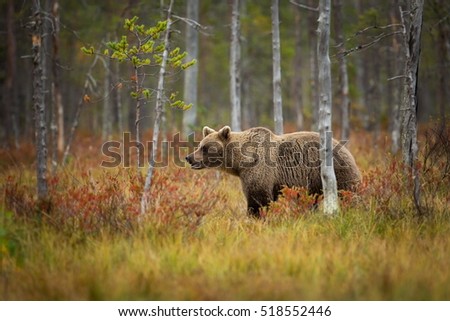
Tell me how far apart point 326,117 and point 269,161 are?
1.48 meters

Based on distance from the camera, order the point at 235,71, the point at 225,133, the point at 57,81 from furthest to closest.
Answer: the point at 57,81
the point at 235,71
the point at 225,133

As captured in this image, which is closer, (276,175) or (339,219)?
(339,219)

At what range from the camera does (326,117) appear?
7.79 metres

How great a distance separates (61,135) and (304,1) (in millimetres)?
12827

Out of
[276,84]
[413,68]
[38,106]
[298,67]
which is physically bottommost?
[38,106]

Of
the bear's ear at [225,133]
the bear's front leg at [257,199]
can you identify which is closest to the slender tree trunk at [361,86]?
the bear's ear at [225,133]

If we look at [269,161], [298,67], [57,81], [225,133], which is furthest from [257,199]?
[298,67]

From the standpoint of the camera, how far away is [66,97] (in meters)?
34.1

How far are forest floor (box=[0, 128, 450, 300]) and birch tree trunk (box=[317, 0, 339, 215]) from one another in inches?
12.2

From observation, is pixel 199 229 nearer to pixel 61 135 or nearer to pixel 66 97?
pixel 61 135

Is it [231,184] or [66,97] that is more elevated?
[66,97]

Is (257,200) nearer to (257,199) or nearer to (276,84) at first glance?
(257,199)

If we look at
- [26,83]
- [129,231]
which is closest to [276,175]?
[129,231]

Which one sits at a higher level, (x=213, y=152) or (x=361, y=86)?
(x=361, y=86)
